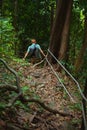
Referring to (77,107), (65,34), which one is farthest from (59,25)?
(77,107)

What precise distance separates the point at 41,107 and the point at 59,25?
5557mm

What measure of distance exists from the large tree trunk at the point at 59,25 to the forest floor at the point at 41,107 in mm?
917

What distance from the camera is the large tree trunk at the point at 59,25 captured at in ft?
41.7

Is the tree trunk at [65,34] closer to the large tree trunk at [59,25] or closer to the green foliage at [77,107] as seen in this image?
the large tree trunk at [59,25]

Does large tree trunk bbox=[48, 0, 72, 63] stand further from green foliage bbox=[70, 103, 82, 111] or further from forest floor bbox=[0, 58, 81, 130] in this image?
green foliage bbox=[70, 103, 82, 111]

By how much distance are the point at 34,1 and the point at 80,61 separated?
6.84m

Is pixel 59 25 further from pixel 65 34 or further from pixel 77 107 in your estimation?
pixel 77 107

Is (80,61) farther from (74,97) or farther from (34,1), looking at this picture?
(34,1)

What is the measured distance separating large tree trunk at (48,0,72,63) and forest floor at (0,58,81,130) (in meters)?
0.92

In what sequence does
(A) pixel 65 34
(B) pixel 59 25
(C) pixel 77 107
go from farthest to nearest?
(B) pixel 59 25
(A) pixel 65 34
(C) pixel 77 107

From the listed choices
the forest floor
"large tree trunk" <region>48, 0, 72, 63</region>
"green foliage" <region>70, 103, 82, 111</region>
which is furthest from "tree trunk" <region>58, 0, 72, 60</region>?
"green foliage" <region>70, 103, 82, 111</region>

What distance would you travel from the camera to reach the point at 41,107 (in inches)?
312

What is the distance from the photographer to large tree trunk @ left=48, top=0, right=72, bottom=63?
12719 mm

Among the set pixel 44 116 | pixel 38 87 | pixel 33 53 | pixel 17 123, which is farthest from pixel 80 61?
pixel 17 123
